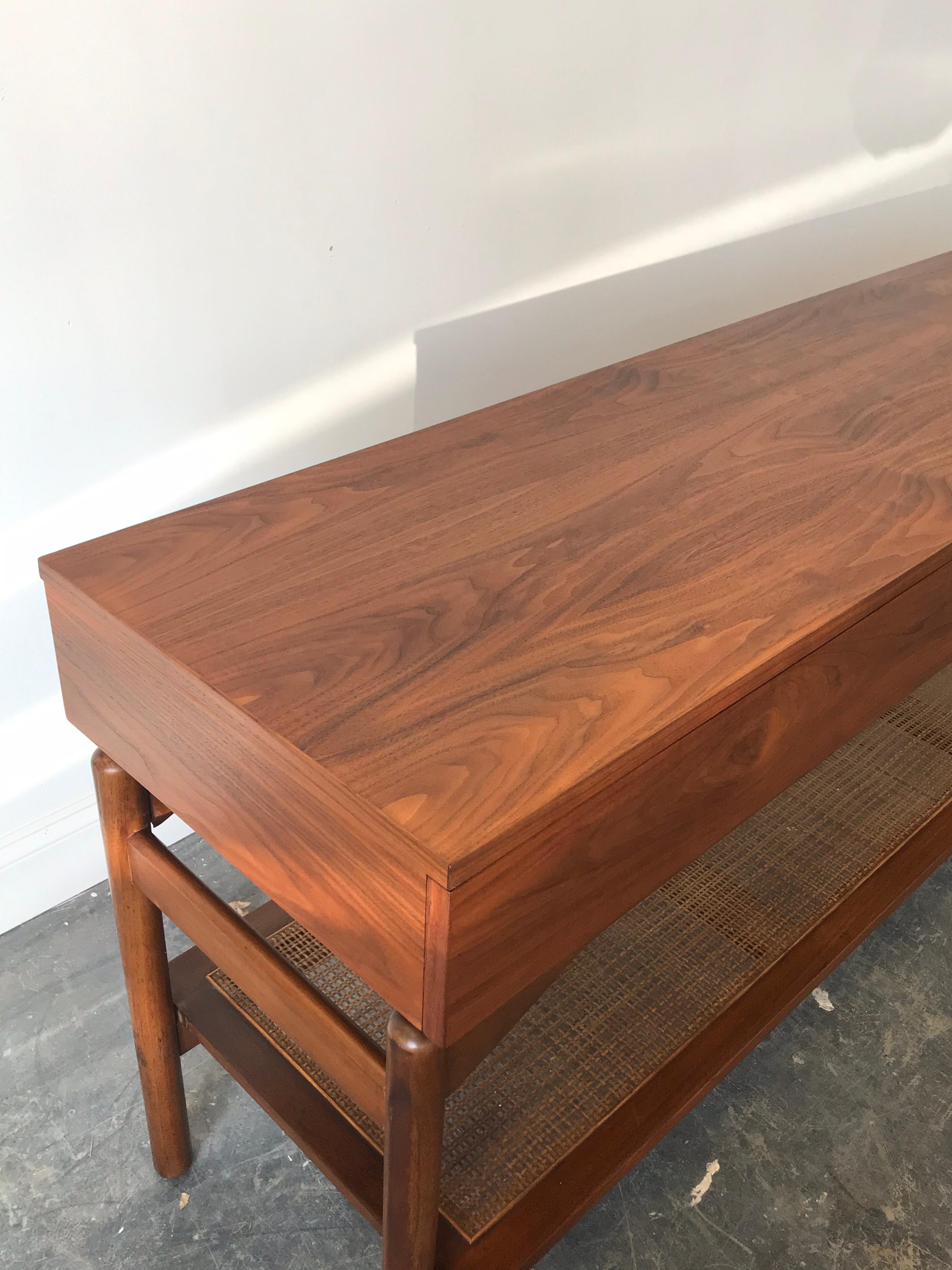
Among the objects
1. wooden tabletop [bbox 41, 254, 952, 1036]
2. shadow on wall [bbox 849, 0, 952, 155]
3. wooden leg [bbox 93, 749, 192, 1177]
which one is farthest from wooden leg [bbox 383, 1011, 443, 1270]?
shadow on wall [bbox 849, 0, 952, 155]

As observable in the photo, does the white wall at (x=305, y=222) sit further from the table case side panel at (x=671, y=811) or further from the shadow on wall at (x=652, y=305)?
the table case side panel at (x=671, y=811)

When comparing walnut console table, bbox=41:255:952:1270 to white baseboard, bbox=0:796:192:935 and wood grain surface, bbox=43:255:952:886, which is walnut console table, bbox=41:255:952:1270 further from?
white baseboard, bbox=0:796:192:935

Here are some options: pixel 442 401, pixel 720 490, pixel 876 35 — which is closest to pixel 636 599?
pixel 720 490

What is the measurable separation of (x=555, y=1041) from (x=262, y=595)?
0.55m

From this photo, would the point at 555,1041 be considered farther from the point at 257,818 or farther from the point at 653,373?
the point at 653,373

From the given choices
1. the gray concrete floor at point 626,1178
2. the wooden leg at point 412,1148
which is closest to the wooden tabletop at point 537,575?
the wooden leg at point 412,1148

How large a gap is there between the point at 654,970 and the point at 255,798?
1.98 feet

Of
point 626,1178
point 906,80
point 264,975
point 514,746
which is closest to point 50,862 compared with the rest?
point 264,975

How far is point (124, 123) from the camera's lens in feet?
3.91

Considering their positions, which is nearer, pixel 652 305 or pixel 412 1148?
pixel 412 1148

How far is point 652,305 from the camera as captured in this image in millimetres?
1979

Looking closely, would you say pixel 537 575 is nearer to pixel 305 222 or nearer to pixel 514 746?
pixel 514 746

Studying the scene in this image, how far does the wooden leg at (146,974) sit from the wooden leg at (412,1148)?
1.02 ft

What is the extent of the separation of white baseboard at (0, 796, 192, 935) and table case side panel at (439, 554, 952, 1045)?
0.96m
